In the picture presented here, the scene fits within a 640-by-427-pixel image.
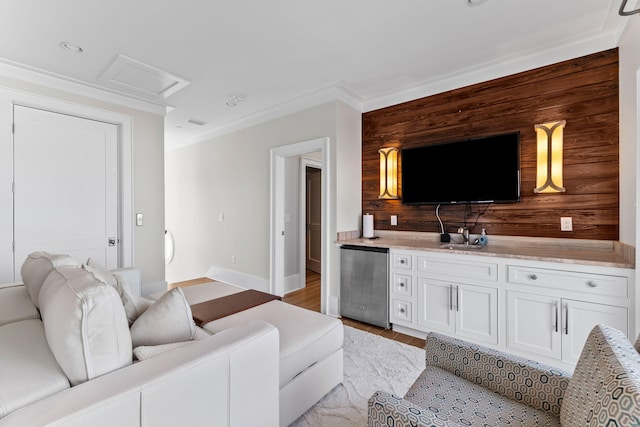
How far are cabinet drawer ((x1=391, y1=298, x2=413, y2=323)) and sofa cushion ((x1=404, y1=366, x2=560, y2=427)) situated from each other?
57.0 inches

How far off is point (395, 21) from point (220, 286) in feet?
8.10

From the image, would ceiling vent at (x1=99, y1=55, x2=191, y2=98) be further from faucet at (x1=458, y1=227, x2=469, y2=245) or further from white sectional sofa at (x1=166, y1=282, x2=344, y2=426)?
faucet at (x1=458, y1=227, x2=469, y2=245)

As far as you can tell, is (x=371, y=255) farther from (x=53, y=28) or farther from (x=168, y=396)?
(x=53, y=28)

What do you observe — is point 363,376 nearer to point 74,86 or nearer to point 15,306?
point 15,306

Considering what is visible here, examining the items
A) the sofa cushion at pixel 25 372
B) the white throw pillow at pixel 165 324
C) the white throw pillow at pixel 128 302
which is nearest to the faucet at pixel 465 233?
the white throw pillow at pixel 165 324

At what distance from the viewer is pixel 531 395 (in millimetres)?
1166

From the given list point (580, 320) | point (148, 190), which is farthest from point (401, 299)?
point (148, 190)

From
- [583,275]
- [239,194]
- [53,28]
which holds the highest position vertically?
[53,28]

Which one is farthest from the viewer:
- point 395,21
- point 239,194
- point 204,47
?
point 239,194

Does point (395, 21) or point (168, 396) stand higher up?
point (395, 21)

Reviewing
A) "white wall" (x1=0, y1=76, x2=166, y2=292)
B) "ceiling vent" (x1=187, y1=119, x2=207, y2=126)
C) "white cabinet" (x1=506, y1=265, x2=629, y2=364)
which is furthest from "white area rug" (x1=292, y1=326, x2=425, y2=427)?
"ceiling vent" (x1=187, y1=119, x2=207, y2=126)

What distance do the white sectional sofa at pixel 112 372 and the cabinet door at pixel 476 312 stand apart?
1.84m

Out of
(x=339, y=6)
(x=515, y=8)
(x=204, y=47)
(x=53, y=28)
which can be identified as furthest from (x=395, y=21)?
(x=53, y=28)

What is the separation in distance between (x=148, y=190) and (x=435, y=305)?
343 centimetres
